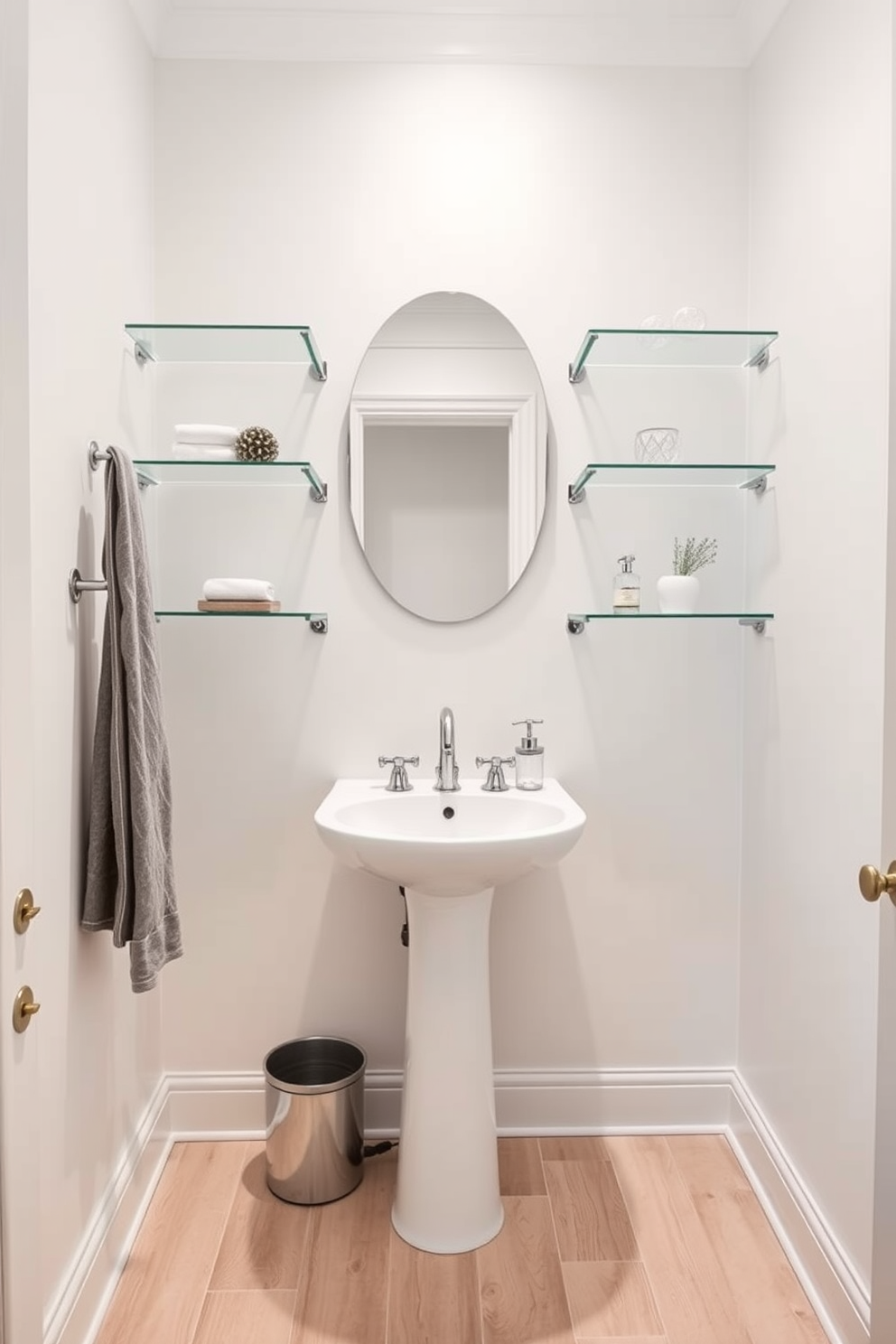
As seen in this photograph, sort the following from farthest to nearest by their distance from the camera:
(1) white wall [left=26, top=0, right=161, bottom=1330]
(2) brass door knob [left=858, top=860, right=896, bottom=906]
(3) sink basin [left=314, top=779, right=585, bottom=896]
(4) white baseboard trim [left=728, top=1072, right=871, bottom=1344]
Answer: (3) sink basin [left=314, top=779, right=585, bottom=896] → (4) white baseboard trim [left=728, top=1072, right=871, bottom=1344] → (1) white wall [left=26, top=0, right=161, bottom=1330] → (2) brass door knob [left=858, top=860, right=896, bottom=906]

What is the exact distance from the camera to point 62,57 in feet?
5.01

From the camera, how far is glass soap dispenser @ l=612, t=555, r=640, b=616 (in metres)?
2.05

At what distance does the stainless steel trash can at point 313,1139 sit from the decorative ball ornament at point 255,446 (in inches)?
52.3

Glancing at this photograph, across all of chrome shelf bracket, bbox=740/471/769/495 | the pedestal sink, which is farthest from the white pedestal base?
chrome shelf bracket, bbox=740/471/769/495

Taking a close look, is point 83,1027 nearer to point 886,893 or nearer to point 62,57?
point 886,893

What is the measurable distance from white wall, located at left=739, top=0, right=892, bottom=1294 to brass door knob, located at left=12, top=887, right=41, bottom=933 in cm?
120

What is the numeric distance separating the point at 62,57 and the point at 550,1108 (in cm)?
234

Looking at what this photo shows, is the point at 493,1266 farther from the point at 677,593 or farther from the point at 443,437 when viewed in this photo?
the point at 443,437

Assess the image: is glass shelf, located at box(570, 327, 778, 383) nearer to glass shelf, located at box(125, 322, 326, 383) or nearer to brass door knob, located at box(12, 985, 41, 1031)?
glass shelf, located at box(125, 322, 326, 383)

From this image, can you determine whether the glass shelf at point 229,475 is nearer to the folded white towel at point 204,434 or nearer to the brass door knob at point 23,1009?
the folded white towel at point 204,434

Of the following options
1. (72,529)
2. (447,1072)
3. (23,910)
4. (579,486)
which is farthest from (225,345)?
(447,1072)

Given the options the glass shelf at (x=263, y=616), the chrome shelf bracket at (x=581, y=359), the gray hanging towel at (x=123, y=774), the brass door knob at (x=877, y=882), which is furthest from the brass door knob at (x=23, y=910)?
the chrome shelf bracket at (x=581, y=359)

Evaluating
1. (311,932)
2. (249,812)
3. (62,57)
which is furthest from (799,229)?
(311,932)

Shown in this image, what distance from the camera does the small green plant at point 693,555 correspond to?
211 cm
